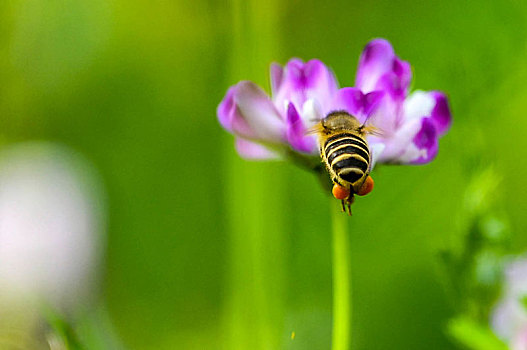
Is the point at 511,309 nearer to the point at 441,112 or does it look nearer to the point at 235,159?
the point at 441,112

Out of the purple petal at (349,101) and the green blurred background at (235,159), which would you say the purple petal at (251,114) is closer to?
the purple petal at (349,101)

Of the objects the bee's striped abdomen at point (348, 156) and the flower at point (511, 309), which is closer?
the bee's striped abdomen at point (348, 156)

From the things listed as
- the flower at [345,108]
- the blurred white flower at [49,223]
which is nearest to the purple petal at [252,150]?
the flower at [345,108]

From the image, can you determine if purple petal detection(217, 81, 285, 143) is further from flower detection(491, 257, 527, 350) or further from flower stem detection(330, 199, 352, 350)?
flower detection(491, 257, 527, 350)

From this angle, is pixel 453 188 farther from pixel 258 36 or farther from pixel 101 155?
pixel 101 155

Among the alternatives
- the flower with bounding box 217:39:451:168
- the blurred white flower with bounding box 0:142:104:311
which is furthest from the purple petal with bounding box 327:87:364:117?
the blurred white flower with bounding box 0:142:104:311

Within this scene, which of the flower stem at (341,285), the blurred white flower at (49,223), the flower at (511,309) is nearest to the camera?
the flower stem at (341,285)

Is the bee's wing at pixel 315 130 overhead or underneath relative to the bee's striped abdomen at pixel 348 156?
overhead
